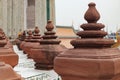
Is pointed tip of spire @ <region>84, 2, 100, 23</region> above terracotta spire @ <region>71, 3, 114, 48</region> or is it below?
above

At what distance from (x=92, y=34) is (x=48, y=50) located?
0.75 m

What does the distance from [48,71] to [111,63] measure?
863mm

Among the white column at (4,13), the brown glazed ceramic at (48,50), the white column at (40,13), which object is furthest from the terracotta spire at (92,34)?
the white column at (40,13)

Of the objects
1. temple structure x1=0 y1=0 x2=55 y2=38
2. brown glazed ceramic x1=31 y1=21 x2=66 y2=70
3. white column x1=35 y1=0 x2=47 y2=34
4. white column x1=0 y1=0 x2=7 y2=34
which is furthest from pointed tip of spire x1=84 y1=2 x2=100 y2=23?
white column x1=35 y1=0 x2=47 y2=34

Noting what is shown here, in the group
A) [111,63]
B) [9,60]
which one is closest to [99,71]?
[111,63]

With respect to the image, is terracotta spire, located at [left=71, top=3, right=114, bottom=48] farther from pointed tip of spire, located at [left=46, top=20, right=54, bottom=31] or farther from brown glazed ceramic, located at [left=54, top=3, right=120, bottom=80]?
pointed tip of spire, located at [left=46, top=20, right=54, bottom=31]

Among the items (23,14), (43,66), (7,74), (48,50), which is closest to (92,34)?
(7,74)

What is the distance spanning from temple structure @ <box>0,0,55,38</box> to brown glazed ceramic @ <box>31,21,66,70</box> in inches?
213

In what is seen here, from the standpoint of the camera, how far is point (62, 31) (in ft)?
25.7

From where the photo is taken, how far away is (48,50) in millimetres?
1625

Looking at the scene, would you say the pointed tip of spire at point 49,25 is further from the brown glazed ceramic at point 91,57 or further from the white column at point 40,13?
the white column at point 40,13

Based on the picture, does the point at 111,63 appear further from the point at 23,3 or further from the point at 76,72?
the point at 23,3

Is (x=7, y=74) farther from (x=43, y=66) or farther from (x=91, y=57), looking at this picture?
(x=43, y=66)

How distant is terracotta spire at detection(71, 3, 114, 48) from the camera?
870 millimetres
